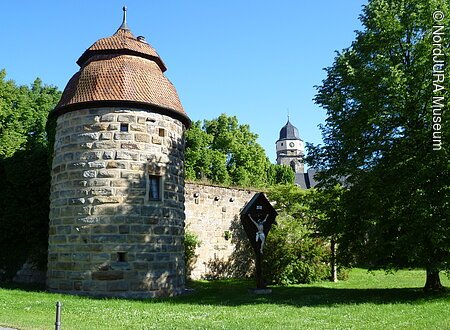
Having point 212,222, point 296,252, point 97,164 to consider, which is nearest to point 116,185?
point 97,164

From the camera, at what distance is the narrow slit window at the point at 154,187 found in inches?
560

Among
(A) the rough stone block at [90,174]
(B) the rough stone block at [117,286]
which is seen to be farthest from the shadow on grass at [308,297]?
(A) the rough stone block at [90,174]

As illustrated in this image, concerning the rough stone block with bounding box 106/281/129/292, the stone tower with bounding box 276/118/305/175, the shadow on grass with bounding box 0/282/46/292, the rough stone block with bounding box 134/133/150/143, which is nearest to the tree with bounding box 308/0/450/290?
the rough stone block with bounding box 134/133/150/143

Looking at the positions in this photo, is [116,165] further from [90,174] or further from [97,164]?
[90,174]

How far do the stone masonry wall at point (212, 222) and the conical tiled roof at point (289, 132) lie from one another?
223ft

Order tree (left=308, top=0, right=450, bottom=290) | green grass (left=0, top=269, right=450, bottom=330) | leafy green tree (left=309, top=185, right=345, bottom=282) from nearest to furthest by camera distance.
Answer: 1. green grass (left=0, top=269, right=450, bottom=330)
2. tree (left=308, top=0, right=450, bottom=290)
3. leafy green tree (left=309, top=185, right=345, bottom=282)

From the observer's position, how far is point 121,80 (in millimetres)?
14523

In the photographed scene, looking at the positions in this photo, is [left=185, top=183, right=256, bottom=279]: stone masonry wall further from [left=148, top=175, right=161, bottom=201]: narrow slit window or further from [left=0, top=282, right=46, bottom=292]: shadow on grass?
[left=0, top=282, right=46, bottom=292]: shadow on grass

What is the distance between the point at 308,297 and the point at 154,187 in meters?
5.64

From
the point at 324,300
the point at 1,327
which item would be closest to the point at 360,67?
the point at 324,300

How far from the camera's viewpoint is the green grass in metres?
8.90

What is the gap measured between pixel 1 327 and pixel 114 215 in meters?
5.65

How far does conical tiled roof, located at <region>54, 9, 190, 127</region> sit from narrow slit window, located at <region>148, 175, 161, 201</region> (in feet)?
7.09

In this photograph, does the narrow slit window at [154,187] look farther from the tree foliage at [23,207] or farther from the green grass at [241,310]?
the tree foliage at [23,207]
